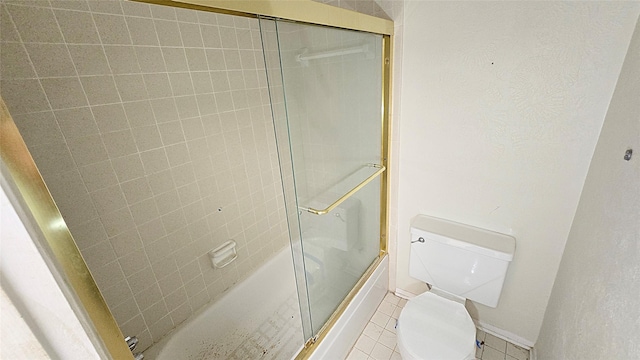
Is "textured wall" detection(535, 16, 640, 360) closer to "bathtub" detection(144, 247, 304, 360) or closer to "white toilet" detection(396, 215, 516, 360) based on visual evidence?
"white toilet" detection(396, 215, 516, 360)

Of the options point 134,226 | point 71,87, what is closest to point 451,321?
point 134,226

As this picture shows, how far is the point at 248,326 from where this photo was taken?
1.78 m

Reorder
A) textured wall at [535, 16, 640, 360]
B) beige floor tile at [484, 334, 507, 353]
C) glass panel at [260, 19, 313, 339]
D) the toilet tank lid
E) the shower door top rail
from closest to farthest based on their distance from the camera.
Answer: textured wall at [535, 16, 640, 360]
glass panel at [260, 19, 313, 339]
the shower door top rail
the toilet tank lid
beige floor tile at [484, 334, 507, 353]

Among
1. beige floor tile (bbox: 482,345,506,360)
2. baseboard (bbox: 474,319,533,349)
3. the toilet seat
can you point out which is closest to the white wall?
baseboard (bbox: 474,319,533,349)

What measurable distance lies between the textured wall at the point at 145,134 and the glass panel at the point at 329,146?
1.46 ft

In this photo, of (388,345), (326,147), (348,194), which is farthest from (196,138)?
(388,345)

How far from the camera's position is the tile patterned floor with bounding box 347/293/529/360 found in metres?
1.58

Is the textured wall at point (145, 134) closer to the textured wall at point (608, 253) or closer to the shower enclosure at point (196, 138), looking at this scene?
the shower enclosure at point (196, 138)

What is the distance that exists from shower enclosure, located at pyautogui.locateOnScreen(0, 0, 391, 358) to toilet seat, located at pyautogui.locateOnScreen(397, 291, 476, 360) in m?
0.38

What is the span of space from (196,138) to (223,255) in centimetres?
73

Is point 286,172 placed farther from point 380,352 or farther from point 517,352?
point 517,352

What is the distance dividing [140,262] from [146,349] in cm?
48

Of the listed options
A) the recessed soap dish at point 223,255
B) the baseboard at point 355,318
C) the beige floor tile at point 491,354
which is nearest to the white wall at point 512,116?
the beige floor tile at point 491,354

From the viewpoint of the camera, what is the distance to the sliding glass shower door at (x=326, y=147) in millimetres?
1104
